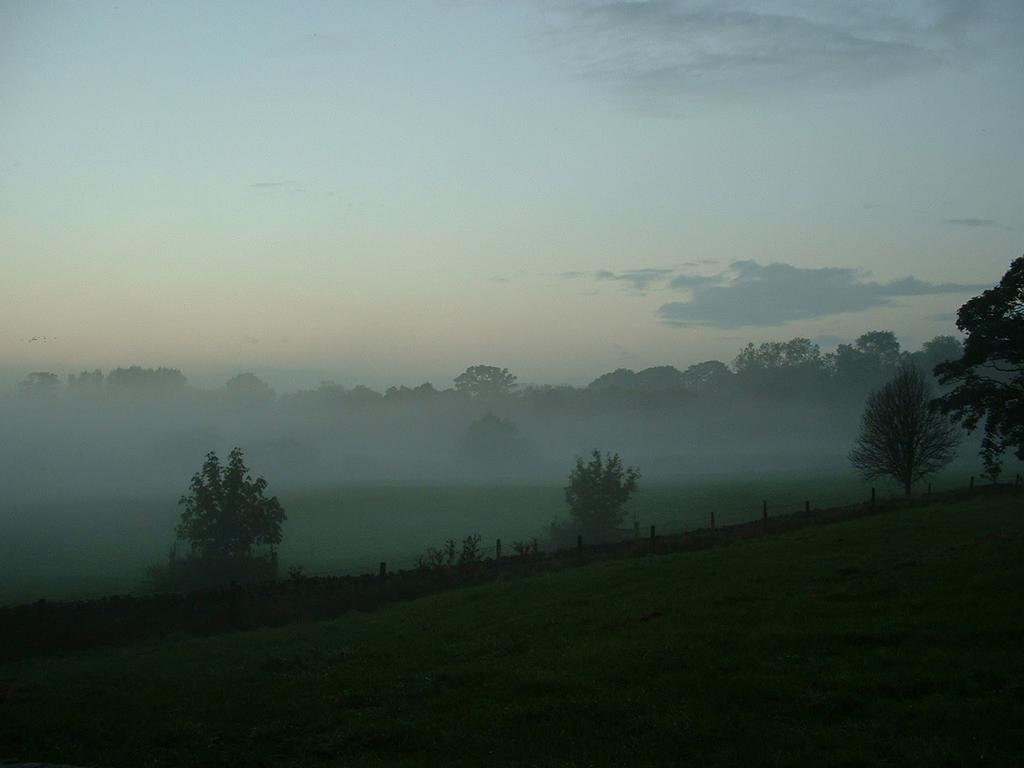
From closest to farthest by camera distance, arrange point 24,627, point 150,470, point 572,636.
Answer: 1. point 572,636
2. point 24,627
3. point 150,470

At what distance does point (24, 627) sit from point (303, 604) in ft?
29.7

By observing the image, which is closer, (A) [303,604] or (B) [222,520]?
(A) [303,604]

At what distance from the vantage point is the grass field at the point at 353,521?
57.3m

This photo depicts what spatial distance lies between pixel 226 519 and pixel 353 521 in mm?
41244

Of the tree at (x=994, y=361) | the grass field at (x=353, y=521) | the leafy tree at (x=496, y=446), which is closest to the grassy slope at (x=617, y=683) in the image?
the tree at (x=994, y=361)

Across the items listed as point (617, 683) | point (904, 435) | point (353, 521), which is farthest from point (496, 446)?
point (617, 683)

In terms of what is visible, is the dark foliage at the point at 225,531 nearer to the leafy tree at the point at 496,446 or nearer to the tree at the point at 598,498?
the tree at the point at 598,498

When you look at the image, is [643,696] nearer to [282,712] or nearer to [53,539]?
[282,712]

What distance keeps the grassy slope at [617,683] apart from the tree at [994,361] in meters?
14.9

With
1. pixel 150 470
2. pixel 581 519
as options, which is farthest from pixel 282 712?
pixel 150 470

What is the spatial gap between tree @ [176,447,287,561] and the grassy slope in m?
25.1

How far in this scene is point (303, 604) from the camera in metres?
30.9

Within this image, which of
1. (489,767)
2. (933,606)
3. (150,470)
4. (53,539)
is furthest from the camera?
(150,470)

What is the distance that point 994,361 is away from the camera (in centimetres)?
3825
